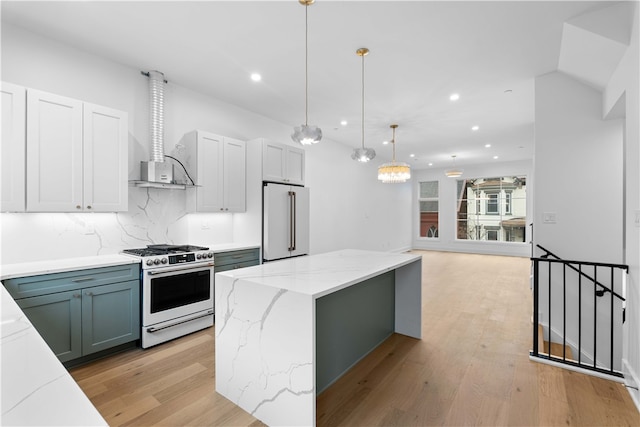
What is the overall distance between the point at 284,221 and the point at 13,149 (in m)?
2.76

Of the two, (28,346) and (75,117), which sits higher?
(75,117)

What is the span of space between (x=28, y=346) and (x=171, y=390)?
1.65m

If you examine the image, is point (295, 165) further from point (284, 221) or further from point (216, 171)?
point (216, 171)

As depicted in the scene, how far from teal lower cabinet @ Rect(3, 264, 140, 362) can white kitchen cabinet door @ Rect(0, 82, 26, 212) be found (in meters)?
0.65

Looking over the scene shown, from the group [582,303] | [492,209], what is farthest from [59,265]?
[492,209]

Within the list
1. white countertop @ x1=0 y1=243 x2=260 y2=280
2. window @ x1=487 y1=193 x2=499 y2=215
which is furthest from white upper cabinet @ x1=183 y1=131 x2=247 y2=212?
window @ x1=487 y1=193 x2=499 y2=215

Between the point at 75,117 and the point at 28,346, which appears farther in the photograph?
the point at 75,117

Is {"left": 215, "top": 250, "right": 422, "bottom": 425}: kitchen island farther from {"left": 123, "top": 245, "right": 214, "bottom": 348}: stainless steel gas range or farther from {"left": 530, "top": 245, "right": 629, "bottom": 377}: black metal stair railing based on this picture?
{"left": 530, "top": 245, "right": 629, "bottom": 377}: black metal stair railing

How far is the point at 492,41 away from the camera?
292 centimetres

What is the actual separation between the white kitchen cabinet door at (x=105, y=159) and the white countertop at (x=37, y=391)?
2.27 m

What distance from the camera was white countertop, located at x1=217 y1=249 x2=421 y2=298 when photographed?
193 centimetres

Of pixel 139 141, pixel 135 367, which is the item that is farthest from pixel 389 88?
pixel 135 367

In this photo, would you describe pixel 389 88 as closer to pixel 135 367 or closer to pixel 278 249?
pixel 278 249

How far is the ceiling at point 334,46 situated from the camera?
97.7 inches
